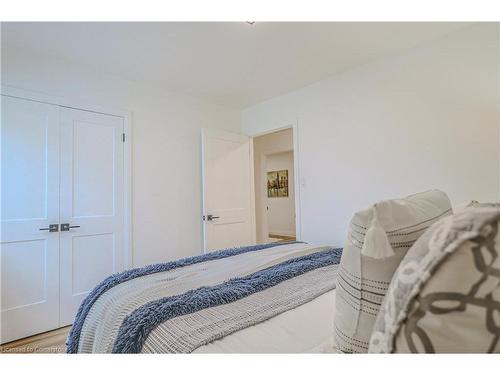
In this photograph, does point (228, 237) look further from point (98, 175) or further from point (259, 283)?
point (259, 283)

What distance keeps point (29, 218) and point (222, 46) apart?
226cm

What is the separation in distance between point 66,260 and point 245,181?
89.7 inches

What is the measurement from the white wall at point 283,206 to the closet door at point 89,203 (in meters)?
5.12

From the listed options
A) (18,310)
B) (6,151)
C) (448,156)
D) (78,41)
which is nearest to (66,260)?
(18,310)

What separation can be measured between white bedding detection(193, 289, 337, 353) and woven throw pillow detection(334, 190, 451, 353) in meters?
0.10

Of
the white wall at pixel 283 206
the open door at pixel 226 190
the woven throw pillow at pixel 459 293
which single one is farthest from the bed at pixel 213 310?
the white wall at pixel 283 206

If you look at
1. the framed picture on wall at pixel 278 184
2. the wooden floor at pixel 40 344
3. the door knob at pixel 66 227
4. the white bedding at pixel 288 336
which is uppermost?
the framed picture on wall at pixel 278 184

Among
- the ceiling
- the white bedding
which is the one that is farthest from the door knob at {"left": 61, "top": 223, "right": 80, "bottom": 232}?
the white bedding

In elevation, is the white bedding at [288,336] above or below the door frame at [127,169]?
below

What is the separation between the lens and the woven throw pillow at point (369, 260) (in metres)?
0.57

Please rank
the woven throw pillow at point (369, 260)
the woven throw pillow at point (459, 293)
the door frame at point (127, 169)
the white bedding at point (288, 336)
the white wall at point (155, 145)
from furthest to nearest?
the door frame at point (127, 169) < the white wall at point (155, 145) < the white bedding at point (288, 336) < the woven throw pillow at point (369, 260) < the woven throw pillow at point (459, 293)

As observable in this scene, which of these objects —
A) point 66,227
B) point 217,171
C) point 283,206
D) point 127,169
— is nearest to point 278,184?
point 283,206

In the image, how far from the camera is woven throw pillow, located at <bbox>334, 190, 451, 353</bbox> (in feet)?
1.87

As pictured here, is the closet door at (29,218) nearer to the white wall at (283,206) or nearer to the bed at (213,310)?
the bed at (213,310)
